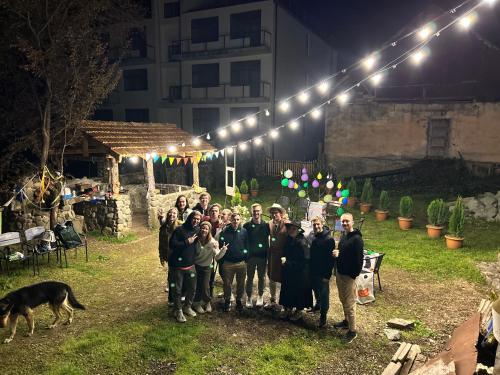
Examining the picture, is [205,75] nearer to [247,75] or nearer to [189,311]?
[247,75]

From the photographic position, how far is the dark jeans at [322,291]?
6.87 meters

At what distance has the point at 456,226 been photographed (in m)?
11.2

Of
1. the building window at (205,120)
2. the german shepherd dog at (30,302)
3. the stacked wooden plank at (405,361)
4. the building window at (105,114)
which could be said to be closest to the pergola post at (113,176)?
the german shepherd dog at (30,302)

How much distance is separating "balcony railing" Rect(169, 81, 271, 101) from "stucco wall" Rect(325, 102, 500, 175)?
5.42 metres

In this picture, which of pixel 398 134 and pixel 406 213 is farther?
pixel 398 134

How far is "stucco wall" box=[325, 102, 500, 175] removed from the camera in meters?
18.4

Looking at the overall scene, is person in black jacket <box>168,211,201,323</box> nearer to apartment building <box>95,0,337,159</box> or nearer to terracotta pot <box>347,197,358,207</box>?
terracotta pot <box>347,197,358,207</box>

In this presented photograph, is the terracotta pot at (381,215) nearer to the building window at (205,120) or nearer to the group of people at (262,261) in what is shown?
the group of people at (262,261)

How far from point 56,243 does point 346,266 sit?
7774 mm

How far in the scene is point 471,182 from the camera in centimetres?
1808

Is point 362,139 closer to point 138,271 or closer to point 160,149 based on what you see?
point 160,149

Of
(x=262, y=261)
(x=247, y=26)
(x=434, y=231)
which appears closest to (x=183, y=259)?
A: (x=262, y=261)

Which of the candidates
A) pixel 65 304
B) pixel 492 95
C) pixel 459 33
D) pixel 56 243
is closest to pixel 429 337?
pixel 65 304

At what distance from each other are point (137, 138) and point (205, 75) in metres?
15.5
